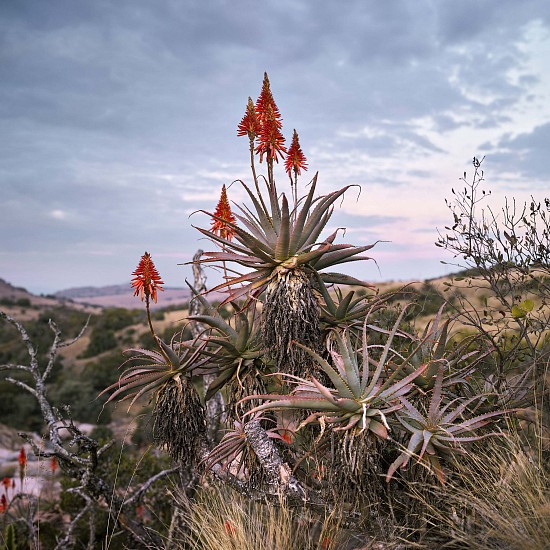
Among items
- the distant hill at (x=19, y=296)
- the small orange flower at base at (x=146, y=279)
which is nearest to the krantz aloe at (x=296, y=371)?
the small orange flower at base at (x=146, y=279)

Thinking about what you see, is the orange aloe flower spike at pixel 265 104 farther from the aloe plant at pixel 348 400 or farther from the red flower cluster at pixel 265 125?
the aloe plant at pixel 348 400

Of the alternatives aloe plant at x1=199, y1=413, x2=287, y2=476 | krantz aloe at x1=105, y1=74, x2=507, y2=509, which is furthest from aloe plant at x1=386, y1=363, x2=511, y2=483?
aloe plant at x1=199, y1=413, x2=287, y2=476

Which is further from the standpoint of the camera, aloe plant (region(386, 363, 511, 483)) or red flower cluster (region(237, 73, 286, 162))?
red flower cluster (region(237, 73, 286, 162))

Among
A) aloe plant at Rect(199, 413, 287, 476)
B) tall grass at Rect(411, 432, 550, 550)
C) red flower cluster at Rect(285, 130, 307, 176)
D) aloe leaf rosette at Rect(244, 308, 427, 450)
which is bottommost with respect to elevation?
tall grass at Rect(411, 432, 550, 550)

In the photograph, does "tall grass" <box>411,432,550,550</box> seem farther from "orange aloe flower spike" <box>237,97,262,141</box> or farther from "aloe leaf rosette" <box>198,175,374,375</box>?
"orange aloe flower spike" <box>237,97,262,141</box>

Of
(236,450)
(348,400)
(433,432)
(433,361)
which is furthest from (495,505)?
(236,450)

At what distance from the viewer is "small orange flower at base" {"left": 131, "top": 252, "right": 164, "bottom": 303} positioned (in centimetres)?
423

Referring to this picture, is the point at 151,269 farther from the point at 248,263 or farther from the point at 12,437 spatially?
the point at 12,437

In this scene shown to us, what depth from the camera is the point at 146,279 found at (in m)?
4.23

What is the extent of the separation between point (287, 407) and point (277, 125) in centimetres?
228

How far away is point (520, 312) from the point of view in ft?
16.2

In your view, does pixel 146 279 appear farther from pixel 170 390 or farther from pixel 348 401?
pixel 348 401

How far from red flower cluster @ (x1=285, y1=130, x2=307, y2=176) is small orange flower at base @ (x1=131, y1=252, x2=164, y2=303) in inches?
53.9

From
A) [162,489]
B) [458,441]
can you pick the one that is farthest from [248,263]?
[162,489]
